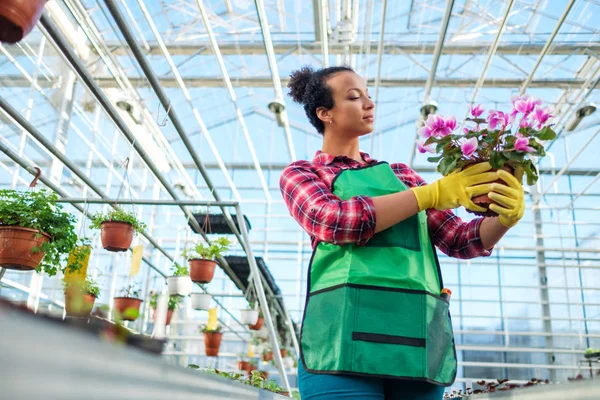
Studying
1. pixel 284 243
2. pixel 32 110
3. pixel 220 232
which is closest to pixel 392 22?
pixel 220 232

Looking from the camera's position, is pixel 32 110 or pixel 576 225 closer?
pixel 32 110

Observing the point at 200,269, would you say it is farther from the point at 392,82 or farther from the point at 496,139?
the point at 392,82

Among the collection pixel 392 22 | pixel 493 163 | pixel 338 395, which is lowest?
pixel 338 395

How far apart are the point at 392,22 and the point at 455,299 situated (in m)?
7.89

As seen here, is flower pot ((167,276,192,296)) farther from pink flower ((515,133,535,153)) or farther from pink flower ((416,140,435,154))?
pink flower ((515,133,535,153))

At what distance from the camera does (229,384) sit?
2.40ft

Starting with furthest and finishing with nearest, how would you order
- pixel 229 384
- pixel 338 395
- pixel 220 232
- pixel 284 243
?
1. pixel 284 243
2. pixel 220 232
3. pixel 338 395
4. pixel 229 384

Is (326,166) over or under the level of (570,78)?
under

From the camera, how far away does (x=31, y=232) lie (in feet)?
12.7

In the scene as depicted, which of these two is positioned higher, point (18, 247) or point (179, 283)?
point (179, 283)

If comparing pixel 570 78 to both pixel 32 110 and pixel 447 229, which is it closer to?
pixel 32 110

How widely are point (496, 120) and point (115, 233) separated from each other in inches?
165

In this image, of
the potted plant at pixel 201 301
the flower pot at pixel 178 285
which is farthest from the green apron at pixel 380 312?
the potted plant at pixel 201 301

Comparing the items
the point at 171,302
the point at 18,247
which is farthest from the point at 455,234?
the point at 171,302
